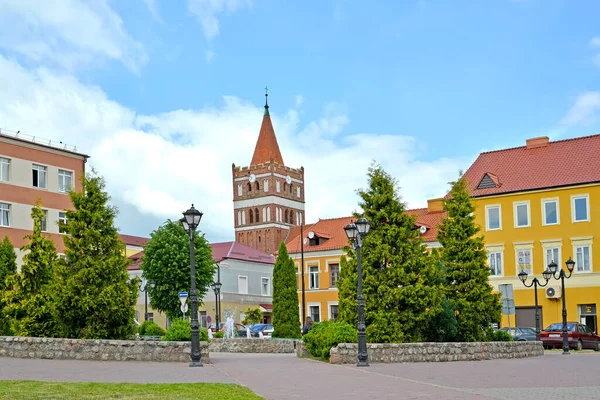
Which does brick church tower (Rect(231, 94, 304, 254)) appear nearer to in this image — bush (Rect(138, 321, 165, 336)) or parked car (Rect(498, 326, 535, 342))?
bush (Rect(138, 321, 165, 336))

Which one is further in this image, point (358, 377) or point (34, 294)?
point (34, 294)

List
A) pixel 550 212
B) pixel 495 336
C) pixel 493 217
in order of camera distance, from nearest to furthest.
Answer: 1. pixel 495 336
2. pixel 550 212
3. pixel 493 217

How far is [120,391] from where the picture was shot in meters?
14.0

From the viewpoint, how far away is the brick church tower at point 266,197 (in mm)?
117100

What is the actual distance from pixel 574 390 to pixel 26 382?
10.9 m

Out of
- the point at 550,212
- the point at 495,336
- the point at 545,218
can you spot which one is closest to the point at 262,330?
the point at 545,218

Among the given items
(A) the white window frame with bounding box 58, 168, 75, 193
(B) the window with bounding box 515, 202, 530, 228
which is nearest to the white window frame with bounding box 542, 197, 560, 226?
(B) the window with bounding box 515, 202, 530, 228

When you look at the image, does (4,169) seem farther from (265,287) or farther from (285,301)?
(265,287)

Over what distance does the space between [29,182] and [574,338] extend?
33251 millimetres

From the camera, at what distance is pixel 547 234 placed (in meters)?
52.3

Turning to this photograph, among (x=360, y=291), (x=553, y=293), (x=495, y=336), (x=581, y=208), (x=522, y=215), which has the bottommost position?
(x=495, y=336)

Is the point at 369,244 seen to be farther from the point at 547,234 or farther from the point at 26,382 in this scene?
the point at 547,234

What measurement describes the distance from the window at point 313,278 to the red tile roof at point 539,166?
57.1 ft

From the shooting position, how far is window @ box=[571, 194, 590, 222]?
167 ft
